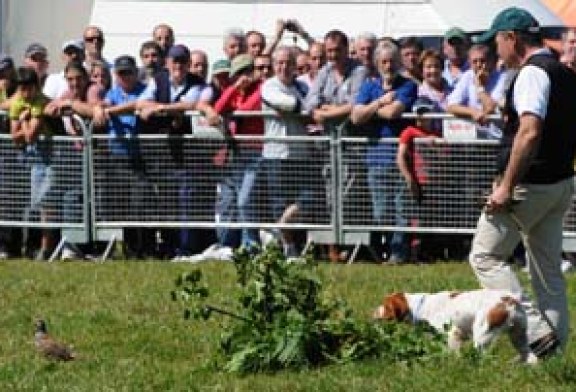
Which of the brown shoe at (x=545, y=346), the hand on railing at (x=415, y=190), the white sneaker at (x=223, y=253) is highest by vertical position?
the hand on railing at (x=415, y=190)

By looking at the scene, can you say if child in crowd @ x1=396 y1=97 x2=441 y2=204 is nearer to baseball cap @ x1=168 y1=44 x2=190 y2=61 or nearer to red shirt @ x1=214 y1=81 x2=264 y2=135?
red shirt @ x1=214 y1=81 x2=264 y2=135

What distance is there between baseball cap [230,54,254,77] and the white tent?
261 centimetres

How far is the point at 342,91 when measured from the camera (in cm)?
1523

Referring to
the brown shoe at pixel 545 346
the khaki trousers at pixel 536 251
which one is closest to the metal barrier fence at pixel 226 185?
the khaki trousers at pixel 536 251

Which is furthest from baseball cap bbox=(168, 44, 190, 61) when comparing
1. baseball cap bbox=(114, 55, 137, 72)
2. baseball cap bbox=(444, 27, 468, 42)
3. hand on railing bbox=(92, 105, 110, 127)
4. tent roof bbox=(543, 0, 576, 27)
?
tent roof bbox=(543, 0, 576, 27)

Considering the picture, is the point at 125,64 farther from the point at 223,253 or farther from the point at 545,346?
the point at 545,346

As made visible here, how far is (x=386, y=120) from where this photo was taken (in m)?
14.9

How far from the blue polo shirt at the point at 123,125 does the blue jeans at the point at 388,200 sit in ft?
7.38

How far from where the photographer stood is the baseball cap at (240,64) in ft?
51.2

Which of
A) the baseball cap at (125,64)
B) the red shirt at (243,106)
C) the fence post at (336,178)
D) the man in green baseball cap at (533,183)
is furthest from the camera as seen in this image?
the baseball cap at (125,64)

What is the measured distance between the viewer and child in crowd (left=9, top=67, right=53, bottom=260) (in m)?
15.8

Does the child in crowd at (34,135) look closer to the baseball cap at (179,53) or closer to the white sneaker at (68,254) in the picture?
the white sneaker at (68,254)

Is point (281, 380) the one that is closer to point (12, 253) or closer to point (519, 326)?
point (519, 326)

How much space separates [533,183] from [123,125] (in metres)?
7.11
